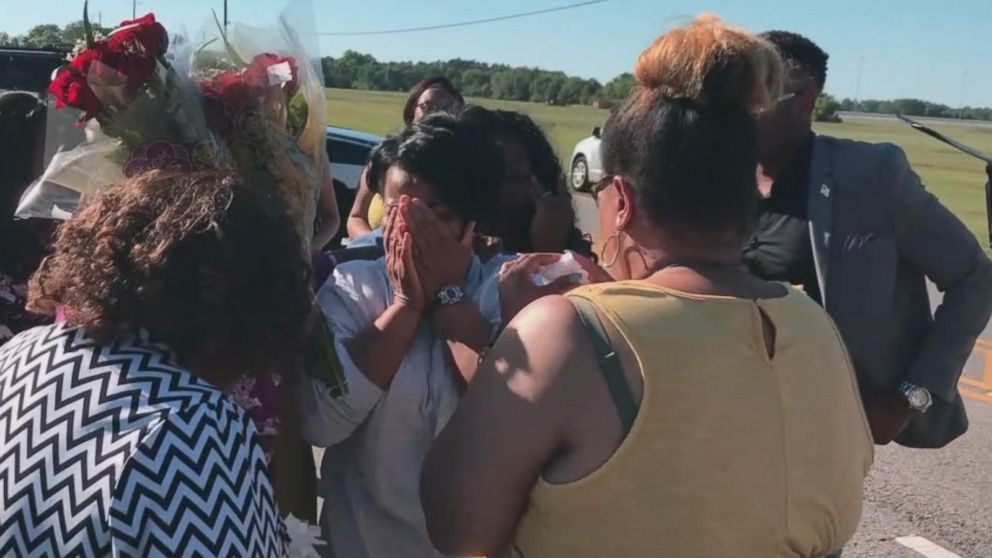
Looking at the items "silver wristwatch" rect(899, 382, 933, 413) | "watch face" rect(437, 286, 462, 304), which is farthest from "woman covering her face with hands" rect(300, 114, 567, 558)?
"silver wristwatch" rect(899, 382, 933, 413)

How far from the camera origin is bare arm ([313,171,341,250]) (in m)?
2.55

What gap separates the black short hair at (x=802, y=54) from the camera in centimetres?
301

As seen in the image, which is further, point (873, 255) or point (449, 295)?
point (873, 255)

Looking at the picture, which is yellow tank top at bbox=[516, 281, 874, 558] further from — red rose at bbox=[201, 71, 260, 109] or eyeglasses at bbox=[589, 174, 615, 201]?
red rose at bbox=[201, 71, 260, 109]

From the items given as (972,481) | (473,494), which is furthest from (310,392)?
(972,481)

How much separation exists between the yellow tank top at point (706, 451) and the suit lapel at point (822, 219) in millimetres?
1170

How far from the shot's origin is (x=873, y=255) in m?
2.81

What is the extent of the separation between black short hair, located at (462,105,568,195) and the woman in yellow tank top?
118cm

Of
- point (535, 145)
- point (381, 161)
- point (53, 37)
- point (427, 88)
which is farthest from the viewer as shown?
point (53, 37)

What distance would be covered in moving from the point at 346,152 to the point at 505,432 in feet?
28.5

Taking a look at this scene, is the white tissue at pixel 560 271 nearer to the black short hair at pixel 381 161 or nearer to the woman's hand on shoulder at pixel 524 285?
the woman's hand on shoulder at pixel 524 285

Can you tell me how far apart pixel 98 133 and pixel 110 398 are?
0.67 meters

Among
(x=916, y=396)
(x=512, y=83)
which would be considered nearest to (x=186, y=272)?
(x=916, y=396)

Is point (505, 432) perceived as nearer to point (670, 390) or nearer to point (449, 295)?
point (670, 390)
